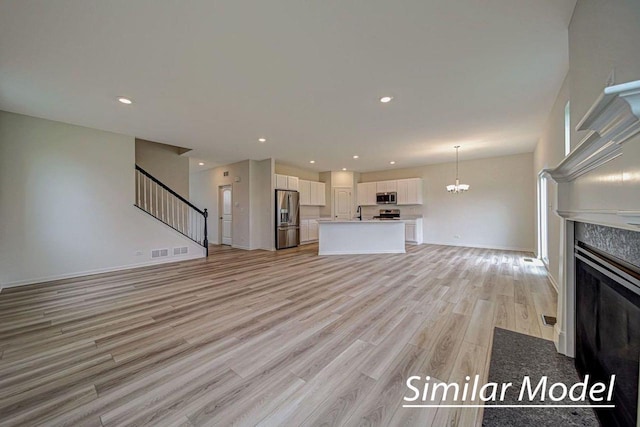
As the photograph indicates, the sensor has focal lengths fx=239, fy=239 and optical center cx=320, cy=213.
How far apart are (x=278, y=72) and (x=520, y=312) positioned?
A: 4090mm

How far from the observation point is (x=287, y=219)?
7863mm

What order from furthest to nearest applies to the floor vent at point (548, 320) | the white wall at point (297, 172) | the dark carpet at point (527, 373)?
the white wall at point (297, 172)
the floor vent at point (548, 320)
the dark carpet at point (527, 373)

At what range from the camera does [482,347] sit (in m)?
2.14

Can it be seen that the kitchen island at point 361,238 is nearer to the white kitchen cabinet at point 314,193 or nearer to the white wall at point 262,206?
the white wall at point 262,206

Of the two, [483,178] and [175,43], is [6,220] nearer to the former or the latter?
[175,43]

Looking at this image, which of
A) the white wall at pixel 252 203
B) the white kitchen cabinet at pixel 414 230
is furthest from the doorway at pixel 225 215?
the white kitchen cabinet at pixel 414 230

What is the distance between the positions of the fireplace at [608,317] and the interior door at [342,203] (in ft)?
26.4

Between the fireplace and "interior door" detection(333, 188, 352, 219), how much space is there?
804cm

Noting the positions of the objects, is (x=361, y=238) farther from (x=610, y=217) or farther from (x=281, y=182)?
(x=610, y=217)

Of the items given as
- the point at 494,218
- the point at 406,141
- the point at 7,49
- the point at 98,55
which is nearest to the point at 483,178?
the point at 494,218

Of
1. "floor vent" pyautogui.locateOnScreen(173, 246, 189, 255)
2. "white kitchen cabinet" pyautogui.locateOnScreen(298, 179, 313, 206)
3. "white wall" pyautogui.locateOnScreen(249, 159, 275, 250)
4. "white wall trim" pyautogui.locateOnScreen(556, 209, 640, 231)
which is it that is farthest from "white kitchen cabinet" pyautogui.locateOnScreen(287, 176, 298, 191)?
"white wall trim" pyautogui.locateOnScreen(556, 209, 640, 231)

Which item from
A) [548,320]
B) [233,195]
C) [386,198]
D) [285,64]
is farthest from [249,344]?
[386,198]

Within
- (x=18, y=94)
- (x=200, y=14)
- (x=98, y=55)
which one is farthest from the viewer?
(x=18, y=94)

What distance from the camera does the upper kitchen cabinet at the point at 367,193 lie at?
9523mm
